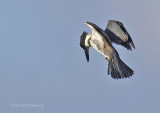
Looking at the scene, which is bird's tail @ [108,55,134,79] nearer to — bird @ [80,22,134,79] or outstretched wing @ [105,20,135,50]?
bird @ [80,22,134,79]

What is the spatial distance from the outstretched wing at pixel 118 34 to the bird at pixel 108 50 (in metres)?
1.59

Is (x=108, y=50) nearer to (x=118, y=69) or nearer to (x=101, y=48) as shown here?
(x=101, y=48)

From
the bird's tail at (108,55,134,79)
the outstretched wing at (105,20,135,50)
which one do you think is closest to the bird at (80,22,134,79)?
the bird's tail at (108,55,134,79)

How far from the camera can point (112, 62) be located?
25.1 metres

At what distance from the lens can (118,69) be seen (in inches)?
967

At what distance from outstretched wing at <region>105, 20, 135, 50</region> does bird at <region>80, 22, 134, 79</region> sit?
159 centimetres

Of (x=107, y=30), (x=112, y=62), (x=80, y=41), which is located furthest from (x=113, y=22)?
(x=112, y=62)

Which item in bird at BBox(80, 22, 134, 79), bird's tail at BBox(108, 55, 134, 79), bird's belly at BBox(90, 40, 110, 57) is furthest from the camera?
bird's belly at BBox(90, 40, 110, 57)

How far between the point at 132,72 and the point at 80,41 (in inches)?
221

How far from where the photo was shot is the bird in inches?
960

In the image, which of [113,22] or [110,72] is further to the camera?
[113,22]

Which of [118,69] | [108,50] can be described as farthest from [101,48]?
[118,69]

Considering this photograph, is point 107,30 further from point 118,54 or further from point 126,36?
point 118,54

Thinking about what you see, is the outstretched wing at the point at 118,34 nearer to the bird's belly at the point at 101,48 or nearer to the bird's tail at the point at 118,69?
the bird's belly at the point at 101,48
